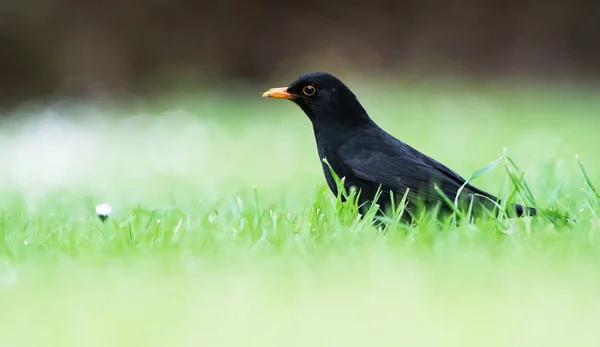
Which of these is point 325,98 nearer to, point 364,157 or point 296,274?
point 364,157

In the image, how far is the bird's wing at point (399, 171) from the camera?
168 inches

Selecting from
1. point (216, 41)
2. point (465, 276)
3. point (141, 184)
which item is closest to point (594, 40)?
point (216, 41)

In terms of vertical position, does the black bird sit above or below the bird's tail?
above

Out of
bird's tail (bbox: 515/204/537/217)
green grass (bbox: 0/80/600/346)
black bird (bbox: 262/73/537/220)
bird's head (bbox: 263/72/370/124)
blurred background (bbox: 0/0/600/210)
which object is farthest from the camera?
blurred background (bbox: 0/0/600/210)

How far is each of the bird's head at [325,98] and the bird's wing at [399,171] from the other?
232 millimetres

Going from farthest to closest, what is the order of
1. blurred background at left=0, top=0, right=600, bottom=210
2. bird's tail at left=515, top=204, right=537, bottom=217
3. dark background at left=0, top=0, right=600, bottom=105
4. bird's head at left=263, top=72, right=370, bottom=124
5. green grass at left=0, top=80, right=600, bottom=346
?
1. dark background at left=0, top=0, right=600, bottom=105
2. blurred background at left=0, top=0, right=600, bottom=210
3. bird's head at left=263, top=72, right=370, bottom=124
4. bird's tail at left=515, top=204, right=537, bottom=217
5. green grass at left=0, top=80, right=600, bottom=346

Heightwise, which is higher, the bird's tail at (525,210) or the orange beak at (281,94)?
the orange beak at (281,94)

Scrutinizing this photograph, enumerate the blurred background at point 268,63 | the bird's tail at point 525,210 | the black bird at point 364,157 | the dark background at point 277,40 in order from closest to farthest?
the bird's tail at point 525,210 < the black bird at point 364,157 < the blurred background at point 268,63 < the dark background at point 277,40

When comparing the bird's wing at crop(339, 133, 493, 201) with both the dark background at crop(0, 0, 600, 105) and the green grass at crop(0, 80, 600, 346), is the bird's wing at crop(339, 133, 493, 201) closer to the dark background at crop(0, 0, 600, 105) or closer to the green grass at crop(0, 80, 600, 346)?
the green grass at crop(0, 80, 600, 346)

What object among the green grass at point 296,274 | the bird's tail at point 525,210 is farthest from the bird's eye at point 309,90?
the bird's tail at point 525,210

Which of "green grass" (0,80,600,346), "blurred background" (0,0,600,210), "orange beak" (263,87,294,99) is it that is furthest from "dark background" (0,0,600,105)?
"orange beak" (263,87,294,99)

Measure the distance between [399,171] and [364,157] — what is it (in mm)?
182

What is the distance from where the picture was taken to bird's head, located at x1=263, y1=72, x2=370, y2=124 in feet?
15.4

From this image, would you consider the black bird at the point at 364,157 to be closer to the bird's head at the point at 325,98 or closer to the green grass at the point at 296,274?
the bird's head at the point at 325,98
